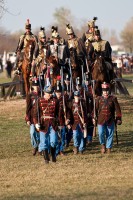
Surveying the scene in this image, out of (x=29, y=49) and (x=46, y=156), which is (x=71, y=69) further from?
(x=46, y=156)

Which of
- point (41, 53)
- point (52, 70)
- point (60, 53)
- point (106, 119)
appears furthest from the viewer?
point (41, 53)

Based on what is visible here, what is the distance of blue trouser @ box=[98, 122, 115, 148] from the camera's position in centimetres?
2009

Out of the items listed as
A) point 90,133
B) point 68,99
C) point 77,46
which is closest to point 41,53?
point 77,46

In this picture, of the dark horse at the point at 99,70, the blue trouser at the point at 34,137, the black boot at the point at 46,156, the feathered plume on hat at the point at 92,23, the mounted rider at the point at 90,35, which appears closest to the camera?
the black boot at the point at 46,156

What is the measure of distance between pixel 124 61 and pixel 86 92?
60328 millimetres

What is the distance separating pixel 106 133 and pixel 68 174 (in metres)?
3.89

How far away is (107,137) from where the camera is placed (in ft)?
66.3

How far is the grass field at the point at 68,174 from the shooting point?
14492mm

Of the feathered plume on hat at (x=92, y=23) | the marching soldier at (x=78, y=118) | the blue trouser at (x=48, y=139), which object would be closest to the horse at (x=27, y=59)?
the feathered plume on hat at (x=92, y=23)

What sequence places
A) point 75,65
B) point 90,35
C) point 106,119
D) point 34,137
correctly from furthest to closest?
point 90,35 → point 75,65 → point 34,137 → point 106,119

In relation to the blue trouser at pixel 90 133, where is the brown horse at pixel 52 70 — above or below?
above

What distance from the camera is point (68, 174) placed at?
16578mm

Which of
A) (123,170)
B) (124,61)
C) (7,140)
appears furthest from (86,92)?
(124,61)

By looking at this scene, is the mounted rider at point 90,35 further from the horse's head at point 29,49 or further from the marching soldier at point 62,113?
the marching soldier at point 62,113
